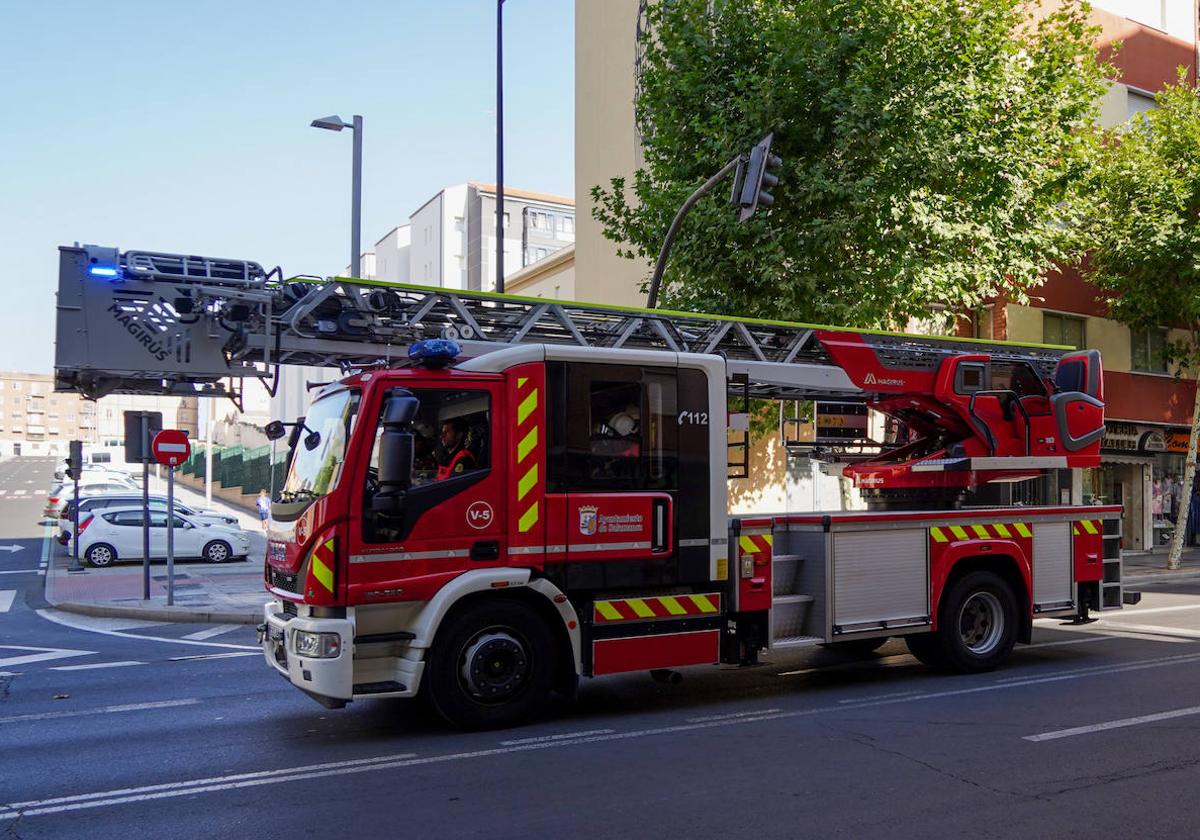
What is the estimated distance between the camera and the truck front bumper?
23.2 feet

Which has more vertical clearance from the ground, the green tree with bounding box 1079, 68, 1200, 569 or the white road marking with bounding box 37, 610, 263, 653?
the green tree with bounding box 1079, 68, 1200, 569

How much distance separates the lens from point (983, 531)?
9961mm

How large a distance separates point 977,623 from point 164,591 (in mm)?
15151

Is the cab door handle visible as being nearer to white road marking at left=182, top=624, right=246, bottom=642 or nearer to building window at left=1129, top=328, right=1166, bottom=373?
white road marking at left=182, top=624, right=246, bottom=642

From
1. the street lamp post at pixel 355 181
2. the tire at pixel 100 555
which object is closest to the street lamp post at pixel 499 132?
the street lamp post at pixel 355 181

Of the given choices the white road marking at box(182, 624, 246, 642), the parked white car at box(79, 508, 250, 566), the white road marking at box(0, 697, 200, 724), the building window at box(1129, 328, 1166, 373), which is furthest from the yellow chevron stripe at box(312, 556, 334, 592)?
the building window at box(1129, 328, 1166, 373)

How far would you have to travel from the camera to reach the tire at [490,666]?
7.41 meters

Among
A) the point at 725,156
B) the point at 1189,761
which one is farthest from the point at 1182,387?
the point at 1189,761

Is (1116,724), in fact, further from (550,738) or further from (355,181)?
(355,181)

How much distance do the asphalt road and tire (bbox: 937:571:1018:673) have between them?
12.0 inches

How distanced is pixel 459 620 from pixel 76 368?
12.3 ft

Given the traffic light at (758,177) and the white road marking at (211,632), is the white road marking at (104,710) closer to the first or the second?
the white road marking at (211,632)

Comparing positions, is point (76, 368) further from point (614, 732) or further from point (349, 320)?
point (614, 732)

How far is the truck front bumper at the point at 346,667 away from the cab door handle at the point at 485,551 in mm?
769
